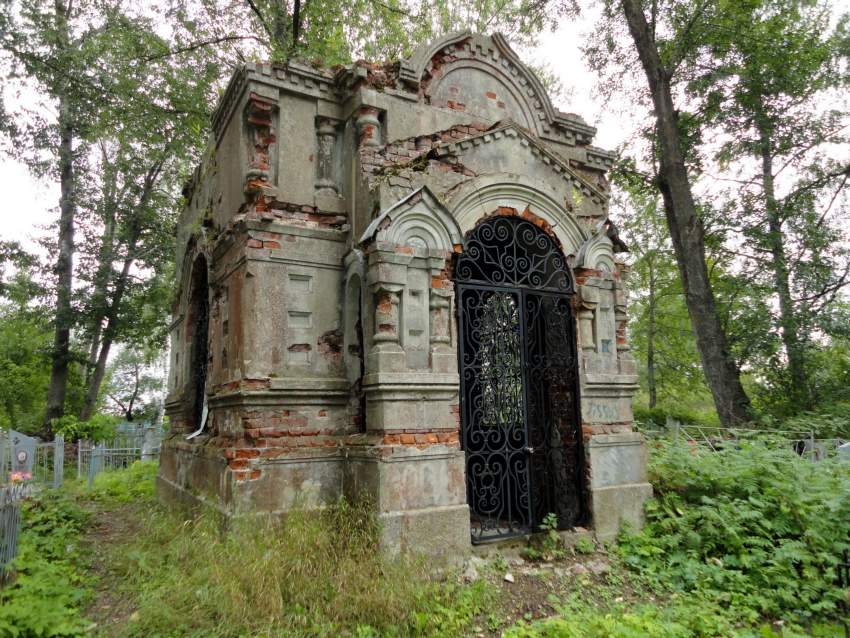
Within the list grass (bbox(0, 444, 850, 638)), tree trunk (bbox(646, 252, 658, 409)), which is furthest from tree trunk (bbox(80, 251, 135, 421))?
tree trunk (bbox(646, 252, 658, 409))

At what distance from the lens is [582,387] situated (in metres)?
6.63

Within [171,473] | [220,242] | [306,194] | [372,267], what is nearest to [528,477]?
[372,267]

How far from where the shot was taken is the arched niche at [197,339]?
8.34m

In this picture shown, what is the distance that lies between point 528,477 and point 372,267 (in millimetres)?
2791

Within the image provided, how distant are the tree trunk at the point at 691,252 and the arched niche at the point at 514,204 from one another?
235 inches

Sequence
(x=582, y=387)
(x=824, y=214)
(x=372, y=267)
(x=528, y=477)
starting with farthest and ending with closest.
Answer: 1. (x=824, y=214)
2. (x=582, y=387)
3. (x=528, y=477)
4. (x=372, y=267)

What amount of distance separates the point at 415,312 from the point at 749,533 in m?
4.13

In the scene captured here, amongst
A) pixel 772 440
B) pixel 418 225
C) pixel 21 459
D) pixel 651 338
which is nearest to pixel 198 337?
pixel 21 459

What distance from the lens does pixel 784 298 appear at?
1336 cm

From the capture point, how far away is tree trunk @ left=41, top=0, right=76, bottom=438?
1711cm

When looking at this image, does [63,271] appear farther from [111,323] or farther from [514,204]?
[514,204]

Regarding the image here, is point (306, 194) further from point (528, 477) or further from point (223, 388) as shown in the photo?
point (528, 477)

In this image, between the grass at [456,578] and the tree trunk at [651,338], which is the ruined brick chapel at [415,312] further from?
the tree trunk at [651,338]

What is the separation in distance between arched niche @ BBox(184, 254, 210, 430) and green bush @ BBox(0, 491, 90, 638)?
6.23ft
